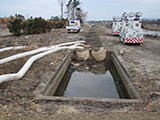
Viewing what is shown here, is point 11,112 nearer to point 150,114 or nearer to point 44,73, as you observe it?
point 44,73

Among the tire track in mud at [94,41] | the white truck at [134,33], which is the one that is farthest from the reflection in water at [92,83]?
the white truck at [134,33]

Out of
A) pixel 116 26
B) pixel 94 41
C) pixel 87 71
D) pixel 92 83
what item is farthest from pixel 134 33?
pixel 116 26

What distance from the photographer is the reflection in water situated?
629 centimetres

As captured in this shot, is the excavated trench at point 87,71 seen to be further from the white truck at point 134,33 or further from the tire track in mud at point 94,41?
the white truck at point 134,33

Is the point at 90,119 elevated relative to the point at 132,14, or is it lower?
lower

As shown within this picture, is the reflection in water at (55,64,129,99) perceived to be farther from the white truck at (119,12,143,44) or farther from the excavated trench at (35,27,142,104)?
the white truck at (119,12,143,44)

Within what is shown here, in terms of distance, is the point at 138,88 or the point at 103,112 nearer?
the point at 103,112

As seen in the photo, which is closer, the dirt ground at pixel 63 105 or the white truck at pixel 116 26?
the dirt ground at pixel 63 105

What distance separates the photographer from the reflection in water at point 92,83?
6.29 metres

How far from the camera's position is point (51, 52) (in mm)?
8984

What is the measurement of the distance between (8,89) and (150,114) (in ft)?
13.8

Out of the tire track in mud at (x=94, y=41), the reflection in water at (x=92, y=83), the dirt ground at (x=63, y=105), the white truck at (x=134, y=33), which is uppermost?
the white truck at (x=134, y=33)

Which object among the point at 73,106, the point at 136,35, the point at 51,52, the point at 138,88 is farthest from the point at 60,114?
the point at 136,35

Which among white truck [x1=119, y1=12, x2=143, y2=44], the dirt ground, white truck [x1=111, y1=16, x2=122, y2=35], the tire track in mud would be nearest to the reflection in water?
the dirt ground
